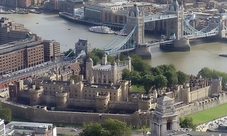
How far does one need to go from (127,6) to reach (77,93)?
26.6 meters

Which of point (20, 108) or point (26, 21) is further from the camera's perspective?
point (26, 21)

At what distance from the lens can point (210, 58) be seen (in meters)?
34.4

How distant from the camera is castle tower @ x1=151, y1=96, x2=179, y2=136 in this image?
16.0 meters

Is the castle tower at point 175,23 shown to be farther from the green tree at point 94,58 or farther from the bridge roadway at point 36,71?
the bridge roadway at point 36,71

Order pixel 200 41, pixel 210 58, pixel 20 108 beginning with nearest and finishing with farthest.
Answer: pixel 20 108
pixel 210 58
pixel 200 41

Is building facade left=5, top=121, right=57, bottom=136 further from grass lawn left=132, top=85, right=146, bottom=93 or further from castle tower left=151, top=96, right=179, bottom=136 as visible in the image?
grass lawn left=132, top=85, right=146, bottom=93

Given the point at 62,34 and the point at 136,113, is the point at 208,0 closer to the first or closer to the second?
the point at 62,34

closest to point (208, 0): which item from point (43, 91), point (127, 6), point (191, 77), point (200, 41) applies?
point (127, 6)

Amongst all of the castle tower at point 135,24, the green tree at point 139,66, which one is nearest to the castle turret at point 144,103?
the green tree at point 139,66

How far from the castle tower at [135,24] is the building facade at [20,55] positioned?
649 cm

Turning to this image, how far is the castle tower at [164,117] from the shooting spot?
1605 centimetres

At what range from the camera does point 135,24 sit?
125 feet

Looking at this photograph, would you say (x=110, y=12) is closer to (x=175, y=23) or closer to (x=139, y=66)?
(x=175, y=23)

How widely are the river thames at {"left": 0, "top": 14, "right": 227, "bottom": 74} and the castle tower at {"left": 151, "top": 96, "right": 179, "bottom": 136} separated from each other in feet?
46.9
